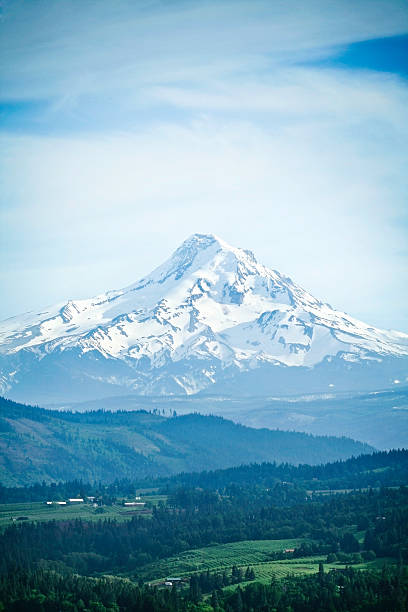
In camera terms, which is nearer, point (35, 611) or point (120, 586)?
point (35, 611)

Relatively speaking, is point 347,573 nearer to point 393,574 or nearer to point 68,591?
point 393,574

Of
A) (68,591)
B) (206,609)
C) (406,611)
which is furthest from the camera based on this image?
(68,591)

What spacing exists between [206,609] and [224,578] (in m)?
26.7

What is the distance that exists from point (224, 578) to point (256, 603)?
2184cm

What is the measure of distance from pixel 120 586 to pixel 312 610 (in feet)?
121

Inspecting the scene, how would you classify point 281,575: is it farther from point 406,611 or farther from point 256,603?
point 406,611

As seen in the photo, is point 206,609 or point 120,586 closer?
point 206,609

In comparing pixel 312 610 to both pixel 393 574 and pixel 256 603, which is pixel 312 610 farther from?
pixel 393 574

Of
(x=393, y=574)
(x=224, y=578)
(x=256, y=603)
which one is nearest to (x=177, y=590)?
(x=224, y=578)

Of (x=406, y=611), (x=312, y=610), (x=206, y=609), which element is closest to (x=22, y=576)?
(x=206, y=609)

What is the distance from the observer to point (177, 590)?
19700cm

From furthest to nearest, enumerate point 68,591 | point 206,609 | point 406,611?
1. point 68,591
2. point 206,609
3. point 406,611

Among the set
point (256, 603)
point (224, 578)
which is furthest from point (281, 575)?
point (256, 603)

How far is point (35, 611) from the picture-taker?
176 meters
